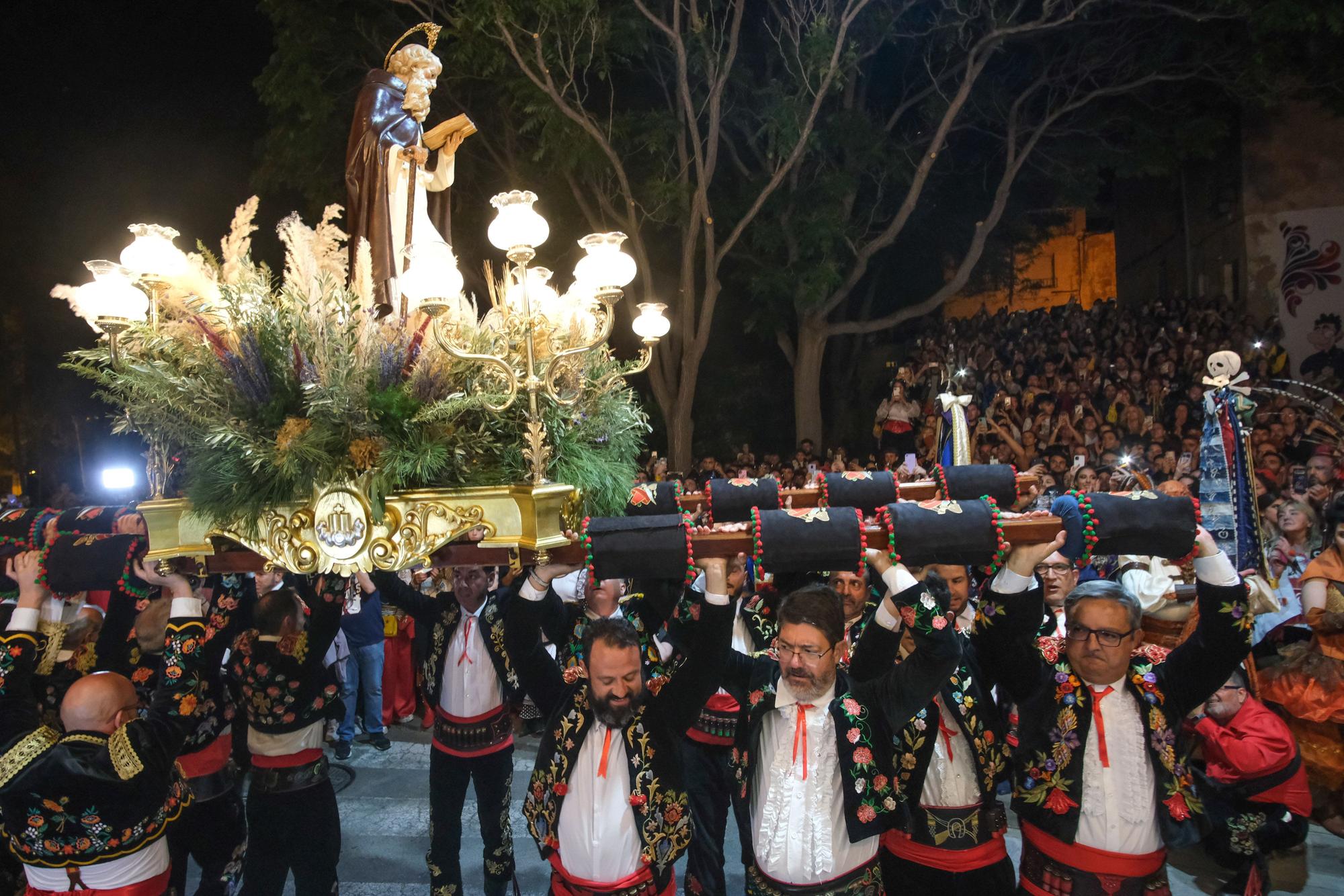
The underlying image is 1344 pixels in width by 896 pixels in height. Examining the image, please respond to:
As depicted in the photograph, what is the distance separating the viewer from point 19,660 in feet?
9.77

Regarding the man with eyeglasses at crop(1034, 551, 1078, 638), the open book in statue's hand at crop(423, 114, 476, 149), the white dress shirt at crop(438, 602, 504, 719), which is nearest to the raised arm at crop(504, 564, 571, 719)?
the white dress shirt at crop(438, 602, 504, 719)

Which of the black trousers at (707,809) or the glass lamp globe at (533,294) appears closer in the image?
the glass lamp globe at (533,294)

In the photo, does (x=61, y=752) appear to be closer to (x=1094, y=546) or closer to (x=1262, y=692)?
(x=1094, y=546)

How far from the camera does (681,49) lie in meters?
10.6

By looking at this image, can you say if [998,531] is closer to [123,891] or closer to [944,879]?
[944,879]

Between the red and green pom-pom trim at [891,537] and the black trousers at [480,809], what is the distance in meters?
2.48

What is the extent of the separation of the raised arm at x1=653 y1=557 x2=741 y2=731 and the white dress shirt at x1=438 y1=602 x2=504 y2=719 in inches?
52.6

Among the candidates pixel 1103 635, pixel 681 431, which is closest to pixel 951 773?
pixel 1103 635

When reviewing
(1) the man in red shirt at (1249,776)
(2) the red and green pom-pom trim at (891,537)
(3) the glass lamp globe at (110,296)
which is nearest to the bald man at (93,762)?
(3) the glass lamp globe at (110,296)

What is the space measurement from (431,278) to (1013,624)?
206 cm

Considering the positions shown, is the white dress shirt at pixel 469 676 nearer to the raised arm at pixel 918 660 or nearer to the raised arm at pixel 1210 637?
the raised arm at pixel 918 660

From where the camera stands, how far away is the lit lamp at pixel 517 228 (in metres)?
2.88

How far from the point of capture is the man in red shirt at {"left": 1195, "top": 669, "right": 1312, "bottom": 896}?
11.5 ft

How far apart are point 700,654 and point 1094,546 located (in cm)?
118
